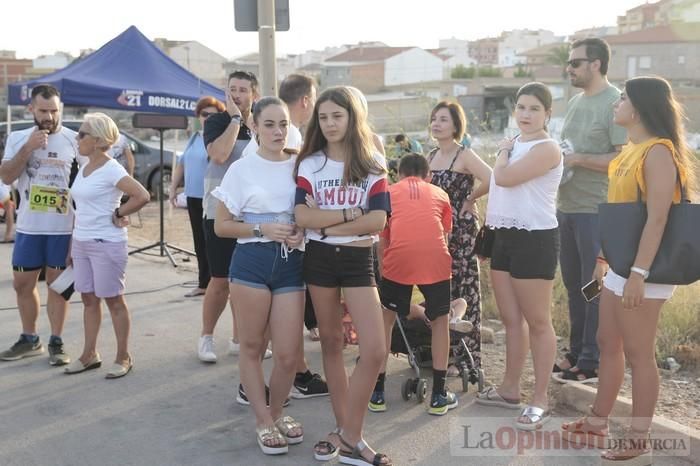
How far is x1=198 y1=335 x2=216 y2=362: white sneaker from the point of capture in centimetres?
586

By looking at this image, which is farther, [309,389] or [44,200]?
[44,200]

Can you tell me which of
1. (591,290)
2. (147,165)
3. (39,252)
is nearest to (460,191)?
(591,290)

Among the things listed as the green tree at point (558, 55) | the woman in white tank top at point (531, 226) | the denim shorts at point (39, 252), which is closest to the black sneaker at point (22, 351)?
the denim shorts at point (39, 252)

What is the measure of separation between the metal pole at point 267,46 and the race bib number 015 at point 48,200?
1.87 meters

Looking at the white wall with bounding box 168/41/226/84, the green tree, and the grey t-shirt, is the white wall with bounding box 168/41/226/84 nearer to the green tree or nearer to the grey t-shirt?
the green tree

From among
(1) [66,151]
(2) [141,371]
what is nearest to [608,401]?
(2) [141,371]

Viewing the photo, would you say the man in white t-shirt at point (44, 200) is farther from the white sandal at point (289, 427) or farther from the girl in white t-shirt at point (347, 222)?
the girl in white t-shirt at point (347, 222)

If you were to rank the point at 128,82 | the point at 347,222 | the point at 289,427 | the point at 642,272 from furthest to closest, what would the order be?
the point at 128,82, the point at 289,427, the point at 347,222, the point at 642,272

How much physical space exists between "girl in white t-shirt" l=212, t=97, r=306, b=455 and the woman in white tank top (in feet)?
4.14

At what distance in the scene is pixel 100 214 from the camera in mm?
5387

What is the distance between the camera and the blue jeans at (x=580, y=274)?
5309 millimetres

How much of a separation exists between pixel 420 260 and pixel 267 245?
105cm

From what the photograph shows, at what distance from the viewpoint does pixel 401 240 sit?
4793mm

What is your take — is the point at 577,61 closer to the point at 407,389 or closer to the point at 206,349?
the point at 407,389
